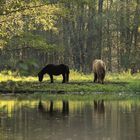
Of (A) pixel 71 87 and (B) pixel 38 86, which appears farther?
(B) pixel 38 86

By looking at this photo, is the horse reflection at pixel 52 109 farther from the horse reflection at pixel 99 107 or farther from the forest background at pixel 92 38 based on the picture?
the forest background at pixel 92 38

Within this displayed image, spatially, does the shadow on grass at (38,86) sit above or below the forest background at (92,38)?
below

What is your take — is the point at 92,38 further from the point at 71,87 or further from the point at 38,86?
the point at 71,87

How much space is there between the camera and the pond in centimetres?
1488

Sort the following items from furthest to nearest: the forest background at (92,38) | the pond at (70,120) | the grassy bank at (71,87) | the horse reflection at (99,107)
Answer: the forest background at (92,38), the grassy bank at (71,87), the horse reflection at (99,107), the pond at (70,120)

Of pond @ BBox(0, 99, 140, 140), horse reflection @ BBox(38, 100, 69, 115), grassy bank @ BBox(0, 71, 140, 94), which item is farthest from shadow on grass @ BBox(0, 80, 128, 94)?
horse reflection @ BBox(38, 100, 69, 115)

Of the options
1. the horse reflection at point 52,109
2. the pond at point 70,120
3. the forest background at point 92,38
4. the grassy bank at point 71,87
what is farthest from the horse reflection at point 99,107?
the forest background at point 92,38

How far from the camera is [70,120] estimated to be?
18188mm

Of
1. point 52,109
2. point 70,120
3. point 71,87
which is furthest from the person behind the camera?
point 71,87

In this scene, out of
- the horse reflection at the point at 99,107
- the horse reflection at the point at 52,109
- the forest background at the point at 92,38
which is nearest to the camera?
the horse reflection at the point at 52,109

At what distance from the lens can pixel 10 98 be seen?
27781 mm

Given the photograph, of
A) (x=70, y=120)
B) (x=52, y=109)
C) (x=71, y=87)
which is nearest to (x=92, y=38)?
(x=71, y=87)

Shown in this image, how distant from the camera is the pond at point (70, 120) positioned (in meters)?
14.9

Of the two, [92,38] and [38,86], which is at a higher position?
[92,38]
